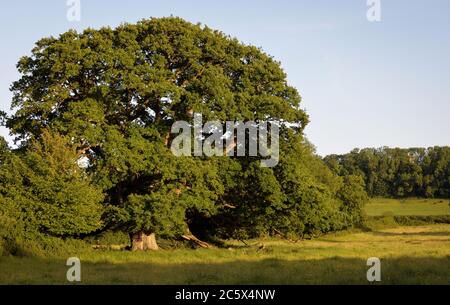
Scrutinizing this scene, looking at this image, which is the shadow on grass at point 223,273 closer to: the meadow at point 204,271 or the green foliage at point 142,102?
the meadow at point 204,271

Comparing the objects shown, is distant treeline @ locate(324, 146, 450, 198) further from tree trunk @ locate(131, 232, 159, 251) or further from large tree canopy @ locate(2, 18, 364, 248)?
tree trunk @ locate(131, 232, 159, 251)

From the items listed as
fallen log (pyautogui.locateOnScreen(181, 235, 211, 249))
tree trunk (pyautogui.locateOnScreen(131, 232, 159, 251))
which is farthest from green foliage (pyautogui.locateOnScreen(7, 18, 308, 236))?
fallen log (pyautogui.locateOnScreen(181, 235, 211, 249))

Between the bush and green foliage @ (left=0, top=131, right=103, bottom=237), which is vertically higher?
green foliage @ (left=0, top=131, right=103, bottom=237)

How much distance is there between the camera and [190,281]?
18562mm

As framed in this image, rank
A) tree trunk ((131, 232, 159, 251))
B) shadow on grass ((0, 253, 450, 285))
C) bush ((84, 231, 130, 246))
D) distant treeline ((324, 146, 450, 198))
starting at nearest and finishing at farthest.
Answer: shadow on grass ((0, 253, 450, 285)) < tree trunk ((131, 232, 159, 251)) < bush ((84, 231, 130, 246)) < distant treeline ((324, 146, 450, 198))

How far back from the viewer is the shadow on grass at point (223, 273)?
59.6 feet

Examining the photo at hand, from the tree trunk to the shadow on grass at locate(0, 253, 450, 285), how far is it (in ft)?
29.2

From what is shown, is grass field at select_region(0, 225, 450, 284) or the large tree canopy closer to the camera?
grass field at select_region(0, 225, 450, 284)

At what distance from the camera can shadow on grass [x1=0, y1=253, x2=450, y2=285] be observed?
18.2 meters

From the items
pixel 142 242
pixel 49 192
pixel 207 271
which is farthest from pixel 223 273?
pixel 142 242

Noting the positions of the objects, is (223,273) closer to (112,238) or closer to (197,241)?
(197,241)

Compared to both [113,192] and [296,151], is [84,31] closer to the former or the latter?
[113,192]

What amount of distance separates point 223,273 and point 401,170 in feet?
517
